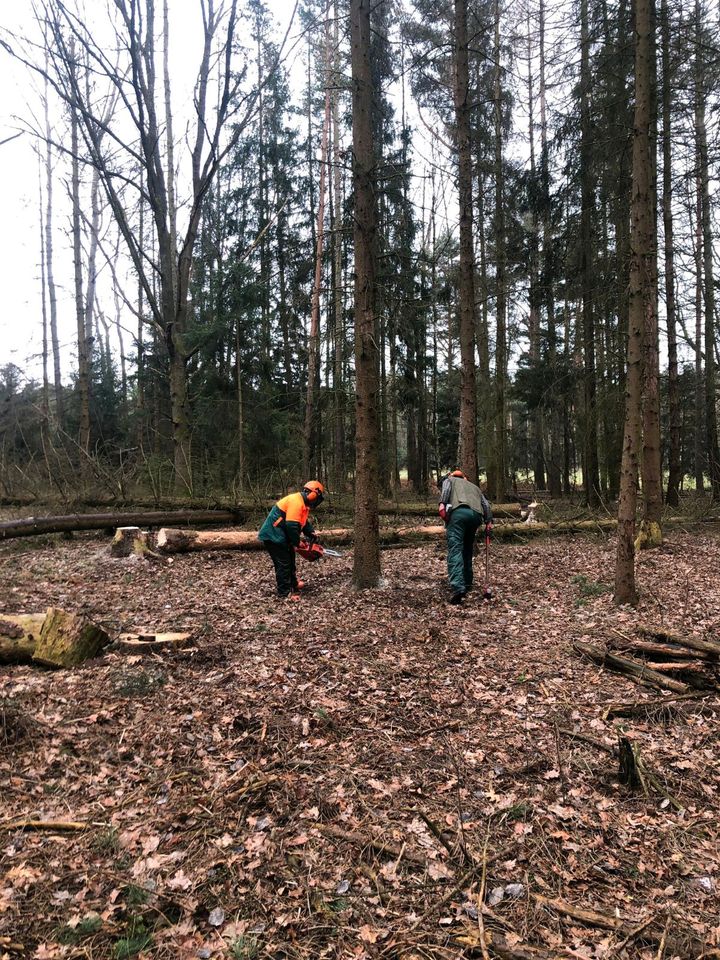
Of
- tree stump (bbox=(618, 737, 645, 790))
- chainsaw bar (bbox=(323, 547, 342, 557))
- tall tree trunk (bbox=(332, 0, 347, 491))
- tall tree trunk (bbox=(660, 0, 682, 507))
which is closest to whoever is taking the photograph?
tree stump (bbox=(618, 737, 645, 790))

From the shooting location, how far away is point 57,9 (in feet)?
31.4

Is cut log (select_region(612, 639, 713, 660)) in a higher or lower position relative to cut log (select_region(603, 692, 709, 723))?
higher

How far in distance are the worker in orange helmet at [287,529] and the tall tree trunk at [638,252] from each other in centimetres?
387

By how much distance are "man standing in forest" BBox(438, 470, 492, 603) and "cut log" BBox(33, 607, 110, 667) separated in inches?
173

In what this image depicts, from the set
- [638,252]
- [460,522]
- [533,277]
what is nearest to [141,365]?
[533,277]

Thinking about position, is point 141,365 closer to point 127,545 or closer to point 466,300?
point 127,545

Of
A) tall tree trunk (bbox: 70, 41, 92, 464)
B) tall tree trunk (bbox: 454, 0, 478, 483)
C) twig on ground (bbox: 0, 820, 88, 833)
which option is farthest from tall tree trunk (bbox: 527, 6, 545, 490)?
tall tree trunk (bbox: 70, 41, 92, 464)

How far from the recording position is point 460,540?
744 cm

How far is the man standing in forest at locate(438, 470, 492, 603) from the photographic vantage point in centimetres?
741

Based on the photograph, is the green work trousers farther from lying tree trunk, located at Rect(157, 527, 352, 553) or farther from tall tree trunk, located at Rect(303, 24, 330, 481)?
tall tree trunk, located at Rect(303, 24, 330, 481)

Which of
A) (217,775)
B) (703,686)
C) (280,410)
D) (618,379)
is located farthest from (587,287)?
(217,775)

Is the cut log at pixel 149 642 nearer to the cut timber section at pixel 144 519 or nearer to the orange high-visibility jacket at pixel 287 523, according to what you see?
the orange high-visibility jacket at pixel 287 523

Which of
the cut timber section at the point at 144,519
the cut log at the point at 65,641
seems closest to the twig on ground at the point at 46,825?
the cut log at the point at 65,641

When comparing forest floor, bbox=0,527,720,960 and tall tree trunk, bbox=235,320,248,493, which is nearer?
forest floor, bbox=0,527,720,960
